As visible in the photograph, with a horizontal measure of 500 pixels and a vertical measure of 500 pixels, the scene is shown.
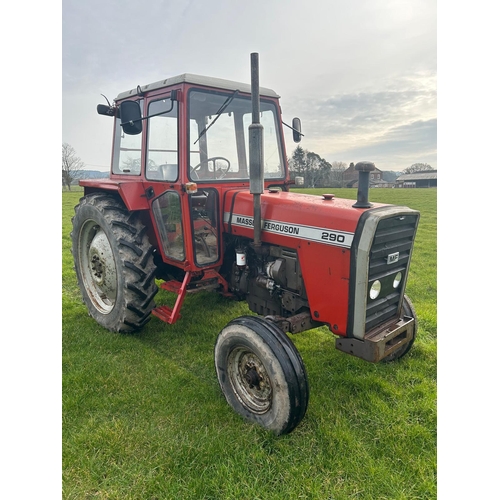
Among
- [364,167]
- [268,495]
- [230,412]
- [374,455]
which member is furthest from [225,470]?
[364,167]

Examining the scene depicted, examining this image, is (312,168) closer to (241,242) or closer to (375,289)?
(241,242)

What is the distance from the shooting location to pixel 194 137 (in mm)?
3494

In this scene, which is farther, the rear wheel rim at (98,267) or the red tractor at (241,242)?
the rear wheel rim at (98,267)

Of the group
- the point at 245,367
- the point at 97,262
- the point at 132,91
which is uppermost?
the point at 132,91

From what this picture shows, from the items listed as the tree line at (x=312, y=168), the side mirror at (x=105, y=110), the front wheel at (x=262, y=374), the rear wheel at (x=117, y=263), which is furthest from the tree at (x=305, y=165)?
the front wheel at (x=262, y=374)

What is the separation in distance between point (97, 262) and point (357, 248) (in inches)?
118

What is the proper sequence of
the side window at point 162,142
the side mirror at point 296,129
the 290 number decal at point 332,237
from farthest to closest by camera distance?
1. the side mirror at point 296,129
2. the side window at point 162,142
3. the 290 number decal at point 332,237

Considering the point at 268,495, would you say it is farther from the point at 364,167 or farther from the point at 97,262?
the point at 97,262

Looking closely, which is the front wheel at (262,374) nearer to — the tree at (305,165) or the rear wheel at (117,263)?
the rear wheel at (117,263)

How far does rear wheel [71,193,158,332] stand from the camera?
3758mm

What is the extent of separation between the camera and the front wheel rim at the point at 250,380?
2.78 metres

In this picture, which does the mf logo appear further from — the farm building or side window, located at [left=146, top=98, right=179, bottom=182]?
side window, located at [left=146, top=98, right=179, bottom=182]

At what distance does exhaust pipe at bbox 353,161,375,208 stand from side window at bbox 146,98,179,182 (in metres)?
1.63

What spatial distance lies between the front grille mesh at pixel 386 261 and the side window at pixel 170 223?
1751mm
